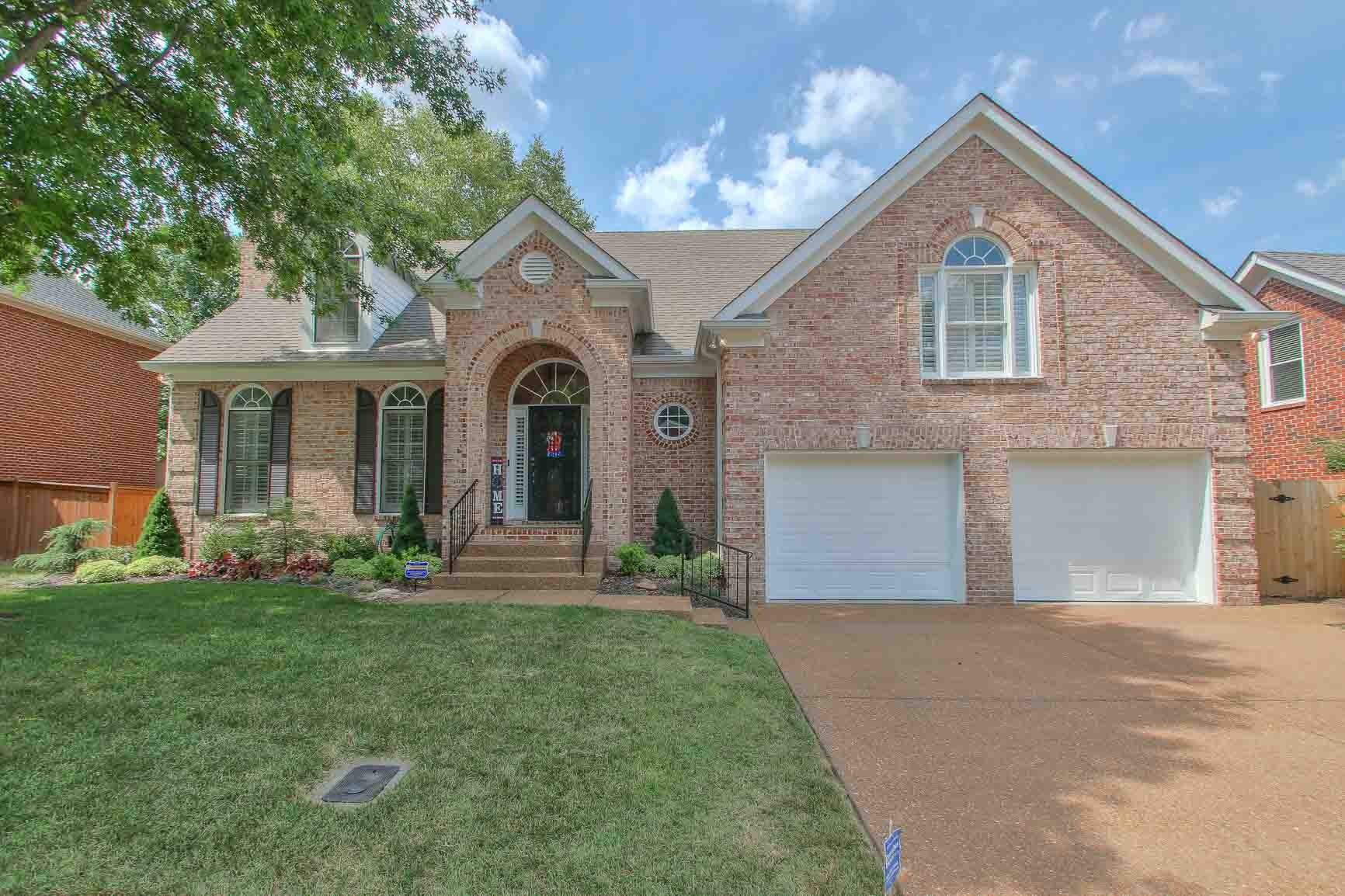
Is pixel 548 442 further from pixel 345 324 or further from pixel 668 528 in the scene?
pixel 345 324

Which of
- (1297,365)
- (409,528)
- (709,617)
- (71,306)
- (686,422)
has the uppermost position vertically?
(71,306)

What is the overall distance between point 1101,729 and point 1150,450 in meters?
6.82

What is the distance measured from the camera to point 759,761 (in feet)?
12.3

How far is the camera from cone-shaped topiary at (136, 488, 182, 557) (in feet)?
37.4

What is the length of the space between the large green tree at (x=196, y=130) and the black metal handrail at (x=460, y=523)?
3888mm

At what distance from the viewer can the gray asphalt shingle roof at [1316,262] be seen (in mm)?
12211

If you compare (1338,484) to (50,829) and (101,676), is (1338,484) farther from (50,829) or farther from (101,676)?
(101,676)

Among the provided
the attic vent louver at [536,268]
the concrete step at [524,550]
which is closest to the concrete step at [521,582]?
the concrete step at [524,550]

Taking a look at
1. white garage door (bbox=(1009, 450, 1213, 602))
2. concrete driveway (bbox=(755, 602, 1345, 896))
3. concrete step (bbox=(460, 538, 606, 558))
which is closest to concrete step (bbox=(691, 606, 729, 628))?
concrete driveway (bbox=(755, 602, 1345, 896))

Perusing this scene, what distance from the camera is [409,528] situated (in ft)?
35.9

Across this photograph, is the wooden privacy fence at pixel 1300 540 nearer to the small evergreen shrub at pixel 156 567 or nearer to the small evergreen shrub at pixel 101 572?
the small evergreen shrub at pixel 156 567

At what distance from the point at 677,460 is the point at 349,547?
5954 millimetres

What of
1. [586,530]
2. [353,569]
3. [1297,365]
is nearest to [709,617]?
[586,530]

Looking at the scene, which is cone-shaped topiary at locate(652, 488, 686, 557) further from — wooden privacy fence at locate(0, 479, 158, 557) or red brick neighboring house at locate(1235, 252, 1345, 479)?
wooden privacy fence at locate(0, 479, 158, 557)
